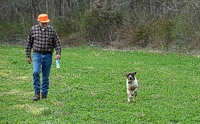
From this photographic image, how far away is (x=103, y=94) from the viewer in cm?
1025

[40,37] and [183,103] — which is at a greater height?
[40,37]

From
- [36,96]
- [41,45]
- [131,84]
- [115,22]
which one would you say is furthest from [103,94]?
[115,22]

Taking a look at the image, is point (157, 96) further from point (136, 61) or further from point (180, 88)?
point (136, 61)

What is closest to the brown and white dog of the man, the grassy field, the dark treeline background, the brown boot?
the grassy field

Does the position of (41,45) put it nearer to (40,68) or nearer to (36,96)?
(40,68)

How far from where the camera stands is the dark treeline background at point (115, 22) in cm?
2302

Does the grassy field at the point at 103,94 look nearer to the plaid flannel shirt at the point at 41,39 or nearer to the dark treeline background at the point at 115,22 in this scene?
the plaid flannel shirt at the point at 41,39

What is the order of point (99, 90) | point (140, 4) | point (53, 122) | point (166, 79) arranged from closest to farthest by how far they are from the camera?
point (53, 122) → point (99, 90) → point (166, 79) → point (140, 4)

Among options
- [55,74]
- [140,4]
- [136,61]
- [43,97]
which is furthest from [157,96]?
[140,4]

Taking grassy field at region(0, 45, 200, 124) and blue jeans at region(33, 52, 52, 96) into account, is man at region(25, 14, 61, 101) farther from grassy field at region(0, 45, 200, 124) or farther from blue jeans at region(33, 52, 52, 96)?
grassy field at region(0, 45, 200, 124)

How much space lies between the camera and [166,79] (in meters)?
13.0

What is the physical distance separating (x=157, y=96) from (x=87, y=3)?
25298 millimetres

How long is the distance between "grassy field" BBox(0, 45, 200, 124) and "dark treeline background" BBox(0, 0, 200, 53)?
5.74 metres

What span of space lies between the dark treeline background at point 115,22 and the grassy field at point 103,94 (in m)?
5.74
